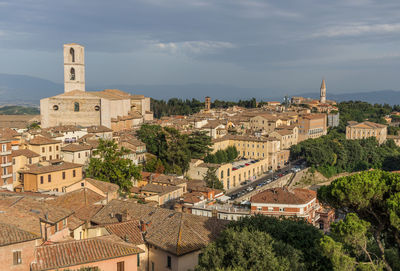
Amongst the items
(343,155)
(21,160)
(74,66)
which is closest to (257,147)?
(343,155)

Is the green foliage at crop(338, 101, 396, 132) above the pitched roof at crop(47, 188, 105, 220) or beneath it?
above

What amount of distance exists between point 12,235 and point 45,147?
20.5 m

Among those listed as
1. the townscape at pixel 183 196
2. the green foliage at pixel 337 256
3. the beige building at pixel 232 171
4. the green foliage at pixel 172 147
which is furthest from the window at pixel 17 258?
the beige building at pixel 232 171

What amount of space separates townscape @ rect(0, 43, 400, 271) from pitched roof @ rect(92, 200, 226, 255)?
0.18ft

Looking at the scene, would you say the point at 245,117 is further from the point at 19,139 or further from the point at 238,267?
the point at 238,267

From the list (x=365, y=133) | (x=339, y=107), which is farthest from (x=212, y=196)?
(x=339, y=107)

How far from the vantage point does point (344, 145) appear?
192 feet

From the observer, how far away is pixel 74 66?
53.5 metres

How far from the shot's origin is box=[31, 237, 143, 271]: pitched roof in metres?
11.1

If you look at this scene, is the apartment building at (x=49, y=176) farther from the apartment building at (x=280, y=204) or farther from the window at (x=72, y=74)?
the window at (x=72, y=74)

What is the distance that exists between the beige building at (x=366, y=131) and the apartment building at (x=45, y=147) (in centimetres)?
5274

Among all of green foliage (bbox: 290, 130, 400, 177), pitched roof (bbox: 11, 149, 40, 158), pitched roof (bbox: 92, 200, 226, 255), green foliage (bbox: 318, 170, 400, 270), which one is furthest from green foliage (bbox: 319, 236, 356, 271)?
green foliage (bbox: 290, 130, 400, 177)

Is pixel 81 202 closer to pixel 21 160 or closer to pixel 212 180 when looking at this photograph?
pixel 21 160

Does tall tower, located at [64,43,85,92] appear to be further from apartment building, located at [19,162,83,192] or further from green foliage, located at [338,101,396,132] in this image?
green foliage, located at [338,101,396,132]
